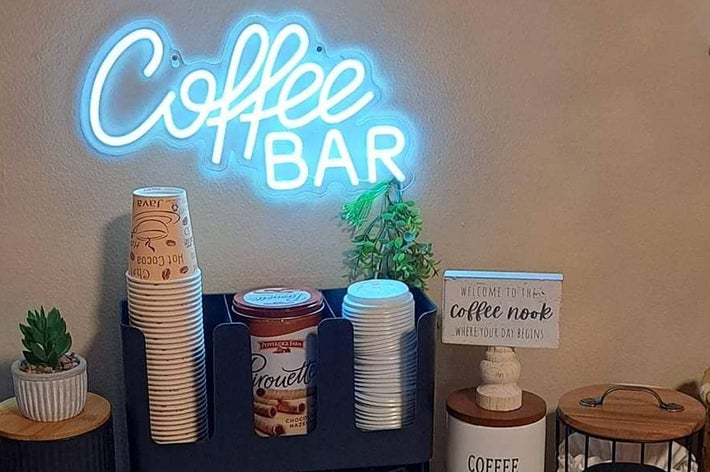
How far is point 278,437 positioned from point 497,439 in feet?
1.00

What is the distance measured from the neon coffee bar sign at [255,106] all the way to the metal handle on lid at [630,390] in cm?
46

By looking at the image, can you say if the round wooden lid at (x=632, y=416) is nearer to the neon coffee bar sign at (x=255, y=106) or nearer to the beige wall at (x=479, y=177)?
the beige wall at (x=479, y=177)

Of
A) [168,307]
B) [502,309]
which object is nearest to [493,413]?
[502,309]

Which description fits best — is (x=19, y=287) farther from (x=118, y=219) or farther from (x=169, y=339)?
(x=169, y=339)

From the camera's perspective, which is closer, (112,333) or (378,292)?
(378,292)

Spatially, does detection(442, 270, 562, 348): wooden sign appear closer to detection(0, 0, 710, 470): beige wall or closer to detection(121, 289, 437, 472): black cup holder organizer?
detection(121, 289, 437, 472): black cup holder organizer

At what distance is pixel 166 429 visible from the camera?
4.11 ft

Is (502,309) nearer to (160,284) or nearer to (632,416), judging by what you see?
(632,416)

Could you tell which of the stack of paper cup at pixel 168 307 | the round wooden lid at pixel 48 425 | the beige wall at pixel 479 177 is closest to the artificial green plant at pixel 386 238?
the beige wall at pixel 479 177

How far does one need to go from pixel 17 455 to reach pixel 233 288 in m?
0.40

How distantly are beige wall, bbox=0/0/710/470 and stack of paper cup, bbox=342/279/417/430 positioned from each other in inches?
7.1

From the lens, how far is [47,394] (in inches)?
47.7

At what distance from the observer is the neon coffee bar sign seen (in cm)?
134

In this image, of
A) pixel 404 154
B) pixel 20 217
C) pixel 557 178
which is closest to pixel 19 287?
pixel 20 217
